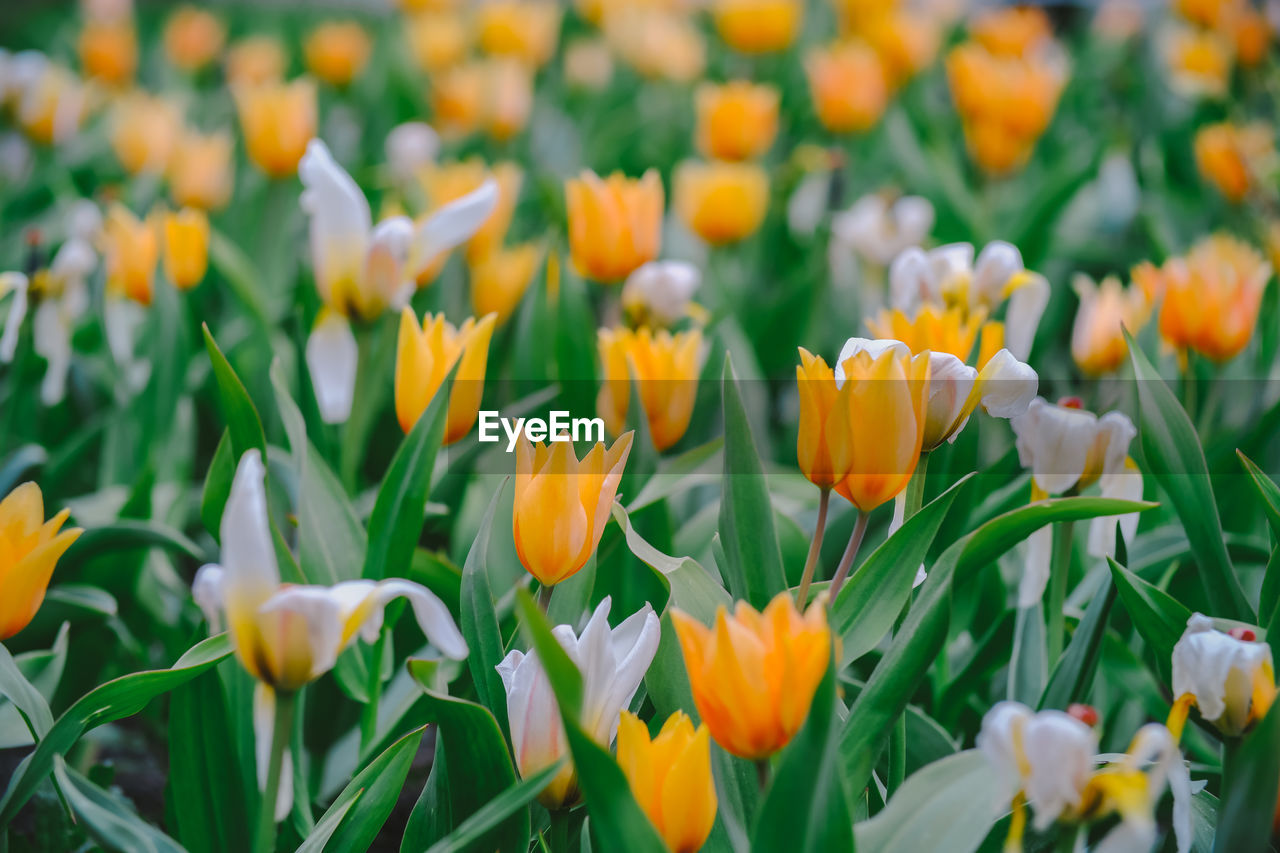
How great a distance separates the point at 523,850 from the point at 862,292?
121 cm

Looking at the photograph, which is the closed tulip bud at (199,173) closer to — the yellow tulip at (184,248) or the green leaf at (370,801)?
the yellow tulip at (184,248)

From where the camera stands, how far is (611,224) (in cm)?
133

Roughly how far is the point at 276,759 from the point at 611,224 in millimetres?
840

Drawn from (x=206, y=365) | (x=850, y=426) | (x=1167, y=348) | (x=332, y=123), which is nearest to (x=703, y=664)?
(x=850, y=426)

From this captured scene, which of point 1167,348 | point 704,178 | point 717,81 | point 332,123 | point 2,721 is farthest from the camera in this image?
point 717,81

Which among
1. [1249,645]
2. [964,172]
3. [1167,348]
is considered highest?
[1249,645]

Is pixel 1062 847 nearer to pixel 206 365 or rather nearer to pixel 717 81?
pixel 206 365

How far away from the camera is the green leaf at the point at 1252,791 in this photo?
2.09 feet

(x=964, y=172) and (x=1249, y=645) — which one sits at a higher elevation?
(x=1249, y=645)

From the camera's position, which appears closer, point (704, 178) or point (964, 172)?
point (704, 178)

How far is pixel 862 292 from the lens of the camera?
175cm

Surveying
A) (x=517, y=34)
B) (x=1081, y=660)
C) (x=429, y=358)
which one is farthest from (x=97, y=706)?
(x=517, y=34)

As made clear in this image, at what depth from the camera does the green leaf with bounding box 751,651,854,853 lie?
577 millimetres

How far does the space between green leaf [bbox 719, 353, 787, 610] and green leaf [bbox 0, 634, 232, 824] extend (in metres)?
0.36
